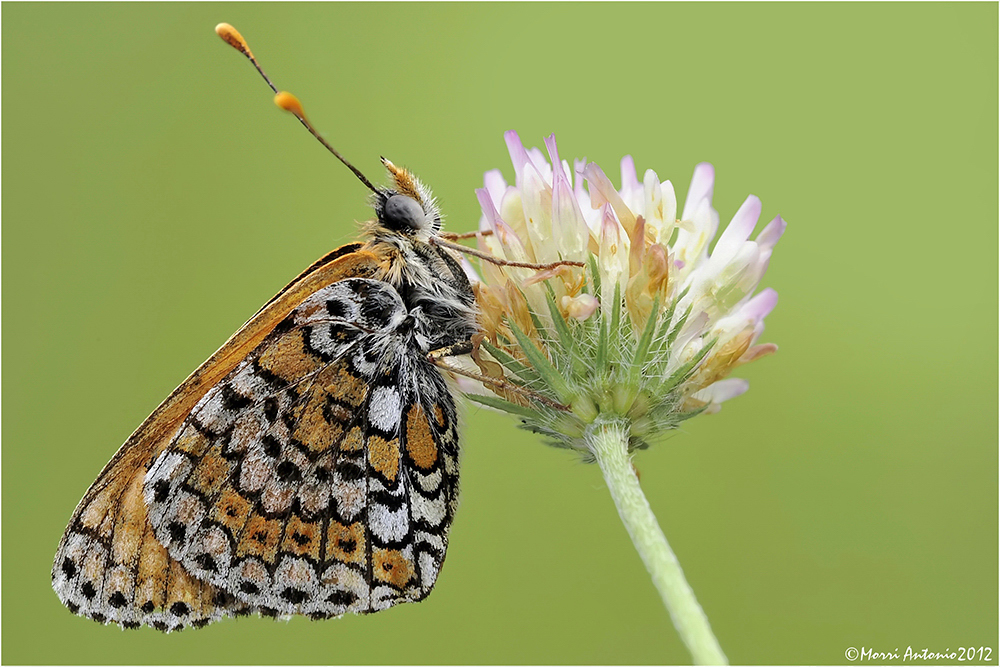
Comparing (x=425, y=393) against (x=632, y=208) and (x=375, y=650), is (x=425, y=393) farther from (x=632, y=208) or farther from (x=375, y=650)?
(x=375, y=650)

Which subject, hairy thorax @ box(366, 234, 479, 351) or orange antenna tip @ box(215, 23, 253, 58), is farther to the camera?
orange antenna tip @ box(215, 23, 253, 58)

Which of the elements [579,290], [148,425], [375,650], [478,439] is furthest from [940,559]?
[148,425]

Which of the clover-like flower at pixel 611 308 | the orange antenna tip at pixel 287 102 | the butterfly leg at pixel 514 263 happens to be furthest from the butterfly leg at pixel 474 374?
the orange antenna tip at pixel 287 102

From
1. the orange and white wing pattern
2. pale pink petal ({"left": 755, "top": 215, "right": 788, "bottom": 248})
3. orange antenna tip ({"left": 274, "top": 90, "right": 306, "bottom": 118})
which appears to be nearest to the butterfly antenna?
orange antenna tip ({"left": 274, "top": 90, "right": 306, "bottom": 118})

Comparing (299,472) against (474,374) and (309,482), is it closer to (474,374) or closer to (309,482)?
(309,482)

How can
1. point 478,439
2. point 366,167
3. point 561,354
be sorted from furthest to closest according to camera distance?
point 366,167 → point 478,439 → point 561,354

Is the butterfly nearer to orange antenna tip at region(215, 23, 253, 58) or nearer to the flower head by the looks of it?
the flower head

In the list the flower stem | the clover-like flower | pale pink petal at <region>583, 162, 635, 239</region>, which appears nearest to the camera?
the flower stem
